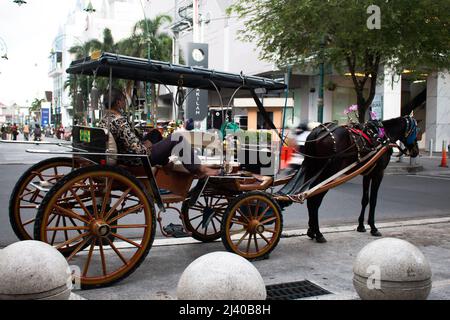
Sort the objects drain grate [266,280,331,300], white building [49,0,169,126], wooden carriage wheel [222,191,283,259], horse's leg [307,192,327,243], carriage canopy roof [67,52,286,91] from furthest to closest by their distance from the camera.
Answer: white building [49,0,169,126]
horse's leg [307,192,327,243]
wooden carriage wheel [222,191,283,259]
carriage canopy roof [67,52,286,91]
drain grate [266,280,331,300]

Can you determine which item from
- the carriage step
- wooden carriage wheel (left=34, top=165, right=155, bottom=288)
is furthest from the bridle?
wooden carriage wheel (left=34, top=165, right=155, bottom=288)

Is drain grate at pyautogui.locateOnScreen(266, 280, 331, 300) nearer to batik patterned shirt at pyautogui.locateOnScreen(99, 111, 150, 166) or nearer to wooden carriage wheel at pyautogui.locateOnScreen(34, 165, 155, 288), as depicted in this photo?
wooden carriage wheel at pyautogui.locateOnScreen(34, 165, 155, 288)

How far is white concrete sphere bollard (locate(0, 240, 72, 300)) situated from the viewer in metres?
3.53

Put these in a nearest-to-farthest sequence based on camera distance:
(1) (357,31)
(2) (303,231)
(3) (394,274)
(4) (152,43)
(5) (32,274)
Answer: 1. (5) (32,274)
2. (3) (394,274)
3. (2) (303,231)
4. (1) (357,31)
5. (4) (152,43)

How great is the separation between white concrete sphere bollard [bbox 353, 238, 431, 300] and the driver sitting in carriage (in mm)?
2474

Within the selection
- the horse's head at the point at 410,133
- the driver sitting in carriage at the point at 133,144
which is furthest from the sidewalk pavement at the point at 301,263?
the horse's head at the point at 410,133

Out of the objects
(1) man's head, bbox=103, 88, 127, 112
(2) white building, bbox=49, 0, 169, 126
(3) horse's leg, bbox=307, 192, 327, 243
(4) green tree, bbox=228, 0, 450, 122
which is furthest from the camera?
(2) white building, bbox=49, 0, 169, 126

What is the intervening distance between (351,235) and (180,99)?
3915 millimetres

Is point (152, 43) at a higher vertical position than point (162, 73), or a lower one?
higher

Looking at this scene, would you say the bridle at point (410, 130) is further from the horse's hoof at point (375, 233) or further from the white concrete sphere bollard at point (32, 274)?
the white concrete sphere bollard at point (32, 274)

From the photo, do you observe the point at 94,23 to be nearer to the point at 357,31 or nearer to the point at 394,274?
the point at 357,31

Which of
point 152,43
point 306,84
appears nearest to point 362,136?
point 306,84

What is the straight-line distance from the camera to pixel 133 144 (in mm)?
5461

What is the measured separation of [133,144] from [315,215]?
130 inches
